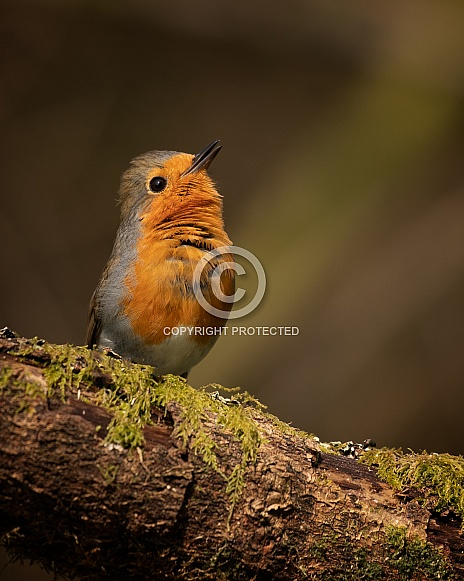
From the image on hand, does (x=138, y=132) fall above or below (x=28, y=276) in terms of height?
above

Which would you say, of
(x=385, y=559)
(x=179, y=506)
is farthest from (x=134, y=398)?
(x=385, y=559)

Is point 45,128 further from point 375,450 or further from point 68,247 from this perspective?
point 375,450

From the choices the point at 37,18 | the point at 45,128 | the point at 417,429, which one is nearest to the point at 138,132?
the point at 45,128

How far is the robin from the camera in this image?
3.84 meters

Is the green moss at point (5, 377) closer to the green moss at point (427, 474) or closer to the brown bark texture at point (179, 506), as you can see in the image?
the brown bark texture at point (179, 506)

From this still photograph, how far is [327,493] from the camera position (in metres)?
2.72

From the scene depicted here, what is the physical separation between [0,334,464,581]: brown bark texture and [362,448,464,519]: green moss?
6cm

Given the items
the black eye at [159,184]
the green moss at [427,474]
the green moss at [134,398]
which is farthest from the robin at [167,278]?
the green moss at [427,474]

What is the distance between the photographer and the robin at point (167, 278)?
12.6ft

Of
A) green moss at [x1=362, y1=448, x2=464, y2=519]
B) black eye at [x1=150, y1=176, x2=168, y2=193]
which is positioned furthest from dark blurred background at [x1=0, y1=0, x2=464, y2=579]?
green moss at [x1=362, y1=448, x2=464, y2=519]

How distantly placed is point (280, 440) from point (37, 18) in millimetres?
6091

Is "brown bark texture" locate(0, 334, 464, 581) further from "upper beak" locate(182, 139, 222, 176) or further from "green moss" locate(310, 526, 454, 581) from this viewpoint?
"upper beak" locate(182, 139, 222, 176)

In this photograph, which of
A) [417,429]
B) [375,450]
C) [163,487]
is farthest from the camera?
[417,429]

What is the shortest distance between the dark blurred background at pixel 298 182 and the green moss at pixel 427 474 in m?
3.35
